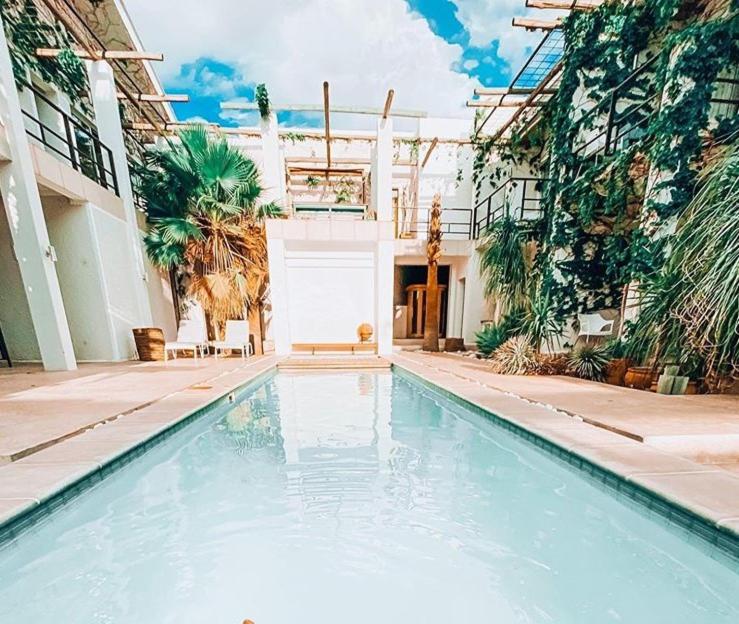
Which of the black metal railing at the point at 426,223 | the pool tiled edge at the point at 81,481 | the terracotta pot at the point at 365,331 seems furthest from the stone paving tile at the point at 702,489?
the black metal railing at the point at 426,223

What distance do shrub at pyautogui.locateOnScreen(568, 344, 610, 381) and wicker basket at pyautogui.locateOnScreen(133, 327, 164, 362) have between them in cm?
757

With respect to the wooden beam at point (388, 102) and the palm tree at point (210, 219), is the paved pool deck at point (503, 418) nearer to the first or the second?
the palm tree at point (210, 219)

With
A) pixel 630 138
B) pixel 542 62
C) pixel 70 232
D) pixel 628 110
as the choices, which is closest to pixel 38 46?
pixel 70 232

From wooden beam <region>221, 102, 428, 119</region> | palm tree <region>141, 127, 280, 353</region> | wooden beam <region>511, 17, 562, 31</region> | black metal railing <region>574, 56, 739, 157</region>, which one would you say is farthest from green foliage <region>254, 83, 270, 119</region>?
black metal railing <region>574, 56, 739, 157</region>

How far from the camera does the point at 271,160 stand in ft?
27.4

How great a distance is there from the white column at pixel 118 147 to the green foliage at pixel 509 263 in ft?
25.0

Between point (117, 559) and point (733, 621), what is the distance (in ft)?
8.90

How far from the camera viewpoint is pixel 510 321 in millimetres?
6984

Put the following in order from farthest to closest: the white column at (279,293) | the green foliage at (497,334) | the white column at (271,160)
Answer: the white column at (271,160), the white column at (279,293), the green foliage at (497,334)

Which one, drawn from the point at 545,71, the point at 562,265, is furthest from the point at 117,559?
the point at 545,71

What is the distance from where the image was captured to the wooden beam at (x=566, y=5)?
526cm

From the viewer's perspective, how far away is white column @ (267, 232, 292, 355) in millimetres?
7098

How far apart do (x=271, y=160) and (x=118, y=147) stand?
3.20 metres

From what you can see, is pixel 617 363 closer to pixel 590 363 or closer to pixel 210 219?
pixel 590 363
